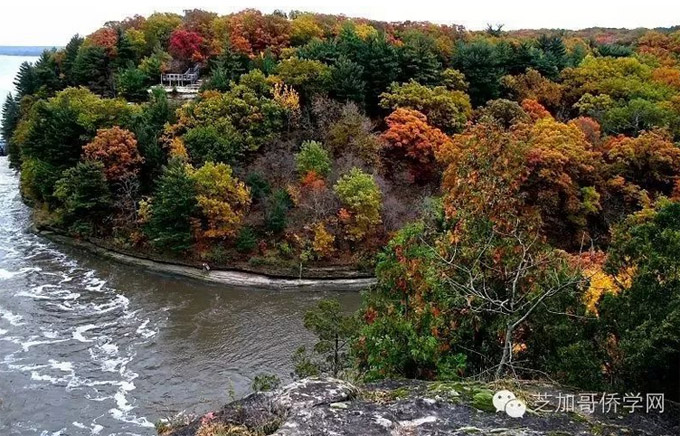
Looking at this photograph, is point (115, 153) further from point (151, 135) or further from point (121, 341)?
point (121, 341)

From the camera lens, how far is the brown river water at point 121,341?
51.1ft

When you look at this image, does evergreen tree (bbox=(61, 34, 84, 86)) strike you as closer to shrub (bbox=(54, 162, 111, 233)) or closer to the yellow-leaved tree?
shrub (bbox=(54, 162, 111, 233))

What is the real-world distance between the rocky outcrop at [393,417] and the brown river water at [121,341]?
10304 millimetres

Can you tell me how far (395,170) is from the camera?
1133 inches

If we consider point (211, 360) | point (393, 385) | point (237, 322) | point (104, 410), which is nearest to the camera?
point (393, 385)

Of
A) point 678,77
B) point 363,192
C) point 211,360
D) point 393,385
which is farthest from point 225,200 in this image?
point 678,77

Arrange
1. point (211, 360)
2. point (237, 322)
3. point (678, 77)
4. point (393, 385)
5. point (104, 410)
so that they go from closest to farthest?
point (393, 385) → point (104, 410) → point (211, 360) → point (237, 322) → point (678, 77)

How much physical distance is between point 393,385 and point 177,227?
2024 cm

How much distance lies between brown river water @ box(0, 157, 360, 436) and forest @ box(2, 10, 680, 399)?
2211 mm

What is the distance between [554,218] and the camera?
24.6m

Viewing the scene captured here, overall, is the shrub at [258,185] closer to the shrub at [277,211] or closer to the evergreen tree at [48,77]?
the shrub at [277,211]

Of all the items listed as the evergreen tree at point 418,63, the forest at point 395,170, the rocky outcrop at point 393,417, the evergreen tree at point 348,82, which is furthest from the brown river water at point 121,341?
the evergreen tree at point 418,63

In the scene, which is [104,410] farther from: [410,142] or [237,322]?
[410,142]

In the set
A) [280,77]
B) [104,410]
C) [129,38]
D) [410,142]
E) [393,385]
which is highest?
[129,38]
